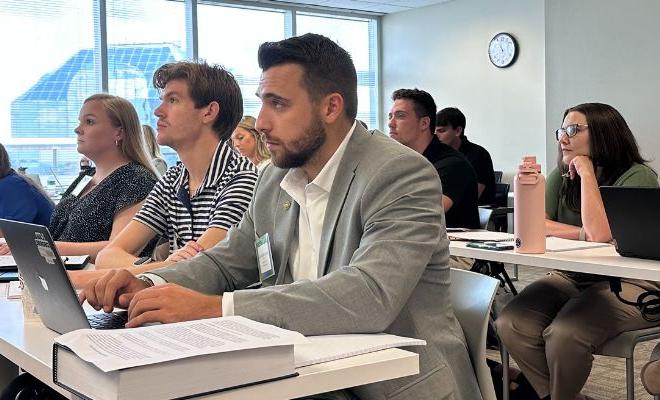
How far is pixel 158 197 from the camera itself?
2.63 metres

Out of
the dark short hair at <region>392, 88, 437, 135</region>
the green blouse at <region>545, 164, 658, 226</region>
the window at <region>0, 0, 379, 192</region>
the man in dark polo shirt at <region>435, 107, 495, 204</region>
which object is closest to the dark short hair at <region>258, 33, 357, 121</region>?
the green blouse at <region>545, 164, 658, 226</region>

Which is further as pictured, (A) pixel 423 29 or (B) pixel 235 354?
(A) pixel 423 29

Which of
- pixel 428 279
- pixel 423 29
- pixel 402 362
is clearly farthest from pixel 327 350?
pixel 423 29

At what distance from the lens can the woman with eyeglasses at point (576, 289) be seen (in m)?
2.72

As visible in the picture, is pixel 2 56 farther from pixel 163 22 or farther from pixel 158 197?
pixel 158 197

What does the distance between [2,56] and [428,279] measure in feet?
21.9

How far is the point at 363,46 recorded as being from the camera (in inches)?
384

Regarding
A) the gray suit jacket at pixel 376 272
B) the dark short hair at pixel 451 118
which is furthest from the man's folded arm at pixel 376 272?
the dark short hair at pixel 451 118

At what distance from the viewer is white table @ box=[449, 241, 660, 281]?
2.23 metres

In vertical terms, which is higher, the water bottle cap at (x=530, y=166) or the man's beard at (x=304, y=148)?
the man's beard at (x=304, y=148)

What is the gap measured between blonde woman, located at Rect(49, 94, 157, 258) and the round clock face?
18.7 ft

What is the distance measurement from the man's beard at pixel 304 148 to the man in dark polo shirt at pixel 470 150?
3.96 metres

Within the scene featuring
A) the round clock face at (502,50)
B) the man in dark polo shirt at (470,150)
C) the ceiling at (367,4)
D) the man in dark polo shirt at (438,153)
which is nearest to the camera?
the man in dark polo shirt at (438,153)

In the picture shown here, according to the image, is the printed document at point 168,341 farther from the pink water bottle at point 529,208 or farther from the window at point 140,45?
the window at point 140,45
